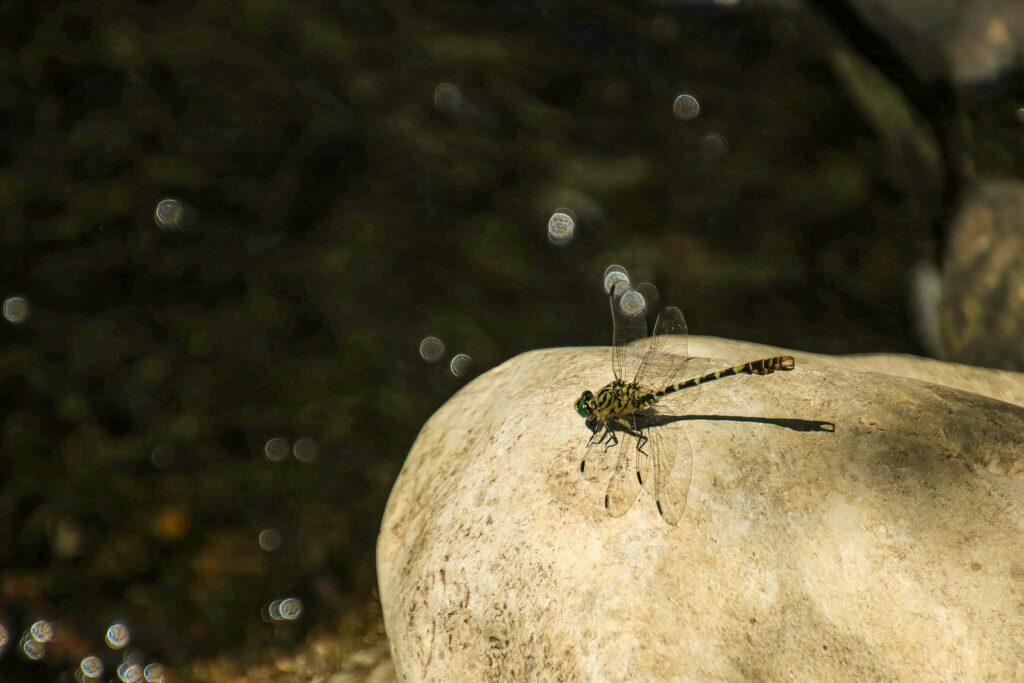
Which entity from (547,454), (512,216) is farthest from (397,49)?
(547,454)

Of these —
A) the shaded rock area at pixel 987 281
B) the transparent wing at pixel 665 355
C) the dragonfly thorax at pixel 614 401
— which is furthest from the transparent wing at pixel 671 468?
the shaded rock area at pixel 987 281

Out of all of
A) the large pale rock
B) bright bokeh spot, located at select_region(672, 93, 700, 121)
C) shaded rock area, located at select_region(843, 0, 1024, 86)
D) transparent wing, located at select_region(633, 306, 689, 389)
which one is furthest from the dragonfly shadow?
bright bokeh spot, located at select_region(672, 93, 700, 121)

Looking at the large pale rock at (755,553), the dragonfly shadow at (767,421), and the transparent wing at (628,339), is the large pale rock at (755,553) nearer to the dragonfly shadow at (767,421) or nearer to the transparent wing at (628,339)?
the dragonfly shadow at (767,421)

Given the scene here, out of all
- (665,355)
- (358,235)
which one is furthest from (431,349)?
(665,355)

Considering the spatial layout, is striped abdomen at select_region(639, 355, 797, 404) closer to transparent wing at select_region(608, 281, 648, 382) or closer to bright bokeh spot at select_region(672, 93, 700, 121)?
transparent wing at select_region(608, 281, 648, 382)

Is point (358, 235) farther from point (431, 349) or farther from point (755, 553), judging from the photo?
point (755, 553)

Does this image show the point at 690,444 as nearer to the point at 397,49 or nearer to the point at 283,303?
the point at 283,303
